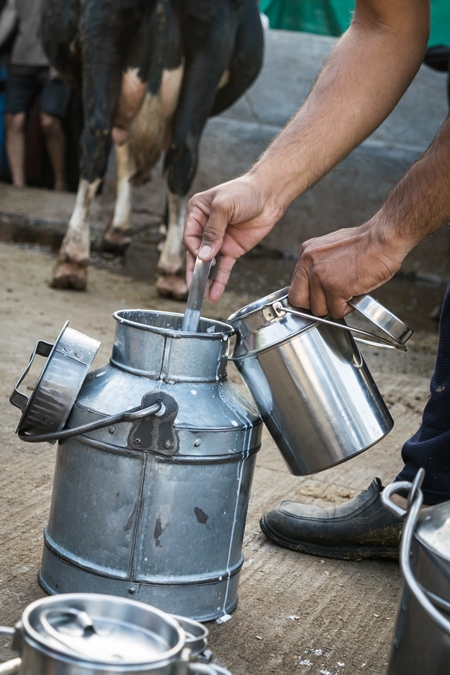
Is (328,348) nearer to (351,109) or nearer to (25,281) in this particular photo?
(351,109)

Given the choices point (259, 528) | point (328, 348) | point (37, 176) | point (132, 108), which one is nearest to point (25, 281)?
point (132, 108)

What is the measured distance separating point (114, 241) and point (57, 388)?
445cm

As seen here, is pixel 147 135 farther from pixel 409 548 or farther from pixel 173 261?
pixel 409 548

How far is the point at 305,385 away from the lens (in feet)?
5.63

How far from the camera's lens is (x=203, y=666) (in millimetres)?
998

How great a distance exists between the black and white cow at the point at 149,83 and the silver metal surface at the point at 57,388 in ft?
9.84

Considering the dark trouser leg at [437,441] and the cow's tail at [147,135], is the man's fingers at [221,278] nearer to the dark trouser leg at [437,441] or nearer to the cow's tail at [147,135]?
the dark trouser leg at [437,441]

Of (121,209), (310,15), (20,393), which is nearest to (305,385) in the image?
(20,393)

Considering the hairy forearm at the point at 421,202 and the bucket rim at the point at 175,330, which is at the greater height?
the hairy forearm at the point at 421,202

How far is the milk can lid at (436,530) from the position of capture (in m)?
1.16

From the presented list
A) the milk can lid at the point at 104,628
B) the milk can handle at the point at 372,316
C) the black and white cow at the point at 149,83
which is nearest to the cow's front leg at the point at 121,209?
the black and white cow at the point at 149,83

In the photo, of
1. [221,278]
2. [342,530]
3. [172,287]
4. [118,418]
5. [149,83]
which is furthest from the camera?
[172,287]

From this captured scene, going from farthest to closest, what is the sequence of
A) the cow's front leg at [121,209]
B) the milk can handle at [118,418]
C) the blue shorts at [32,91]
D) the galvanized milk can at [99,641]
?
the blue shorts at [32,91]
the cow's front leg at [121,209]
the milk can handle at [118,418]
the galvanized milk can at [99,641]

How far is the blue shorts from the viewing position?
8.29m
